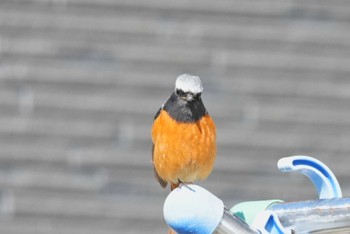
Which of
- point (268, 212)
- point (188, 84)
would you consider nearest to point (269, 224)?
point (268, 212)

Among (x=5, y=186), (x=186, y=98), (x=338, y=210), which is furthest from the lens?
(x=5, y=186)

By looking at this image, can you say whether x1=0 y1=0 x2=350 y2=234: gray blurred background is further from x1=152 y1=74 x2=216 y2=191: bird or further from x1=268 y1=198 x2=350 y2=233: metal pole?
x1=268 y1=198 x2=350 y2=233: metal pole

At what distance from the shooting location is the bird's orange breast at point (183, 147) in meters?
2.80

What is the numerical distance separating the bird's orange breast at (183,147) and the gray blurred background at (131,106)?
85.7 inches

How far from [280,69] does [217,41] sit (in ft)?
1.08

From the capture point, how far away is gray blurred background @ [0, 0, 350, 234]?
16.9ft

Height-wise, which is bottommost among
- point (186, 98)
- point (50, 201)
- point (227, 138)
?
point (50, 201)

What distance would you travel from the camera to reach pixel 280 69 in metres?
5.27

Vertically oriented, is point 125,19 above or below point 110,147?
above

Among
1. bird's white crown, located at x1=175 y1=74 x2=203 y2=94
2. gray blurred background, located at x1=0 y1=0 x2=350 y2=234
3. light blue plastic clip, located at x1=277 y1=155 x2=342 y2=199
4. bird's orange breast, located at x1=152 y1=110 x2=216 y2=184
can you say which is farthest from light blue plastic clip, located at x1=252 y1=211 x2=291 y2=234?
gray blurred background, located at x1=0 y1=0 x2=350 y2=234

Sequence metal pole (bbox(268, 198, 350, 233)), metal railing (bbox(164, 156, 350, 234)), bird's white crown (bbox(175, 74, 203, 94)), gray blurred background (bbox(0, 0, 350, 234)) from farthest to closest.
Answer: gray blurred background (bbox(0, 0, 350, 234)), bird's white crown (bbox(175, 74, 203, 94)), metal pole (bbox(268, 198, 350, 233)), metal railing (bbox(164, 156, 350, 234))

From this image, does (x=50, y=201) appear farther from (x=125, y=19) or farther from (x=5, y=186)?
(x=125, y=19)

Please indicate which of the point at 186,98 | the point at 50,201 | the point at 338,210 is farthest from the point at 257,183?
the point at 338,210

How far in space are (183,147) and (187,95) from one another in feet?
0.81
